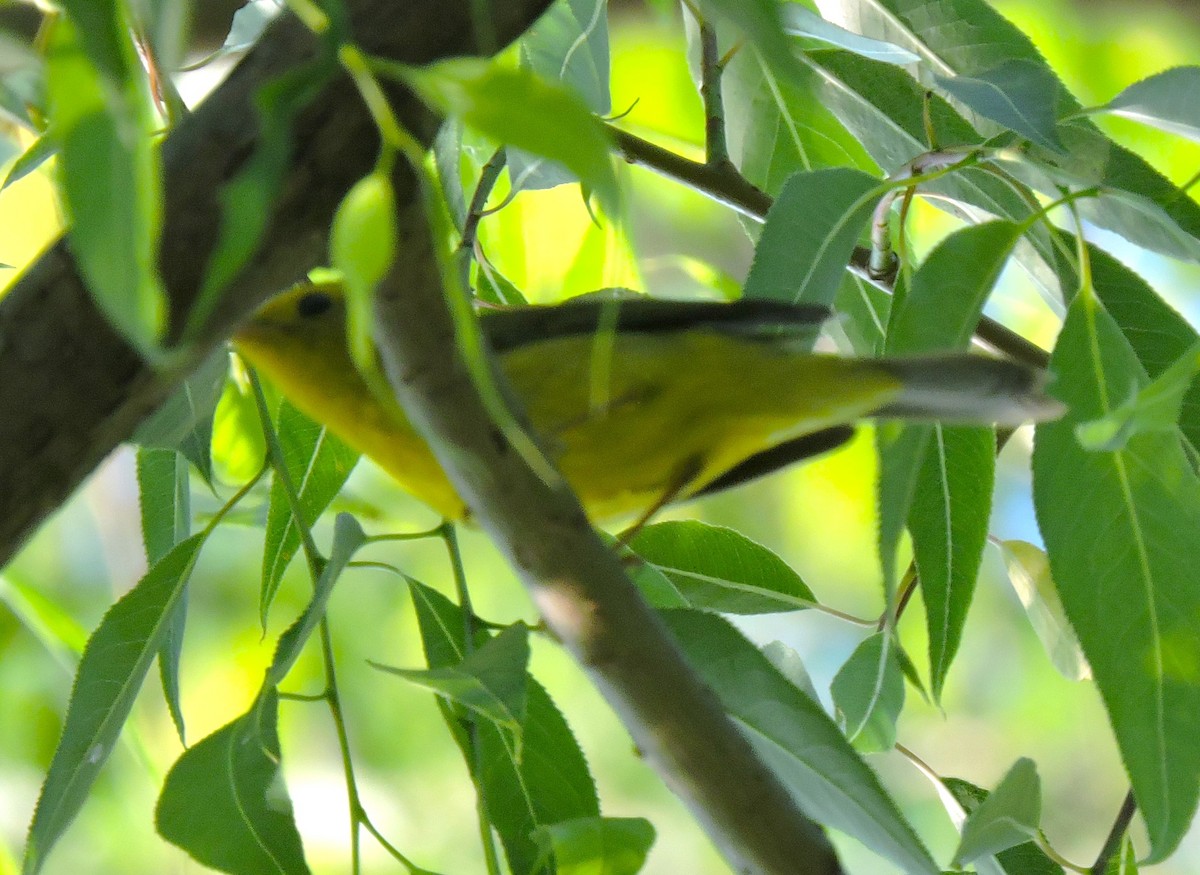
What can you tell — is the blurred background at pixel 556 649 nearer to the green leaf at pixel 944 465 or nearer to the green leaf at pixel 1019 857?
the green leaf at pixel 944 465

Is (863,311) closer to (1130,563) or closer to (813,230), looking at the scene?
(813,230)

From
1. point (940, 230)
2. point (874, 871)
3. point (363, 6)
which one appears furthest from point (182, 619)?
point (874, 871)

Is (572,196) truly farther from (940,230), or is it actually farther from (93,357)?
(940,230)

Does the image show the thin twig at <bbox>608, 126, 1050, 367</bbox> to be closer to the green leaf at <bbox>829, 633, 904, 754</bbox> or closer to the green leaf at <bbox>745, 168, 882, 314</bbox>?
the green leaf at <bbox>745, 168, 882, 314</bbox>

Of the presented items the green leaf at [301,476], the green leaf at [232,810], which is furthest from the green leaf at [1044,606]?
the green leaf at [232,810]

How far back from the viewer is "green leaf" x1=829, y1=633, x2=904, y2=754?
1.63 meters

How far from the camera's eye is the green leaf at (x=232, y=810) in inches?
51.4

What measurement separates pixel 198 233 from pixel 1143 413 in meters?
0.57

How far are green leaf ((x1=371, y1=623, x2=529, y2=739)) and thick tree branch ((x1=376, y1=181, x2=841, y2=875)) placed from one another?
41 millimetres

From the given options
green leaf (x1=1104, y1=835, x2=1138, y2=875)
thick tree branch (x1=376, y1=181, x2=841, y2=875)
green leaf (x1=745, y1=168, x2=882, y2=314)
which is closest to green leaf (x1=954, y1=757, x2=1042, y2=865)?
thick tree branch (x1=376, y1=181, x2=841, y2=875)

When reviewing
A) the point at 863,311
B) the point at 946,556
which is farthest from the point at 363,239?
the point at 863,311

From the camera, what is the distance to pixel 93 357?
766 millimetres

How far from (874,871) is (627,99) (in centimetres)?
294

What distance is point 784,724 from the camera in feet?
4.23
